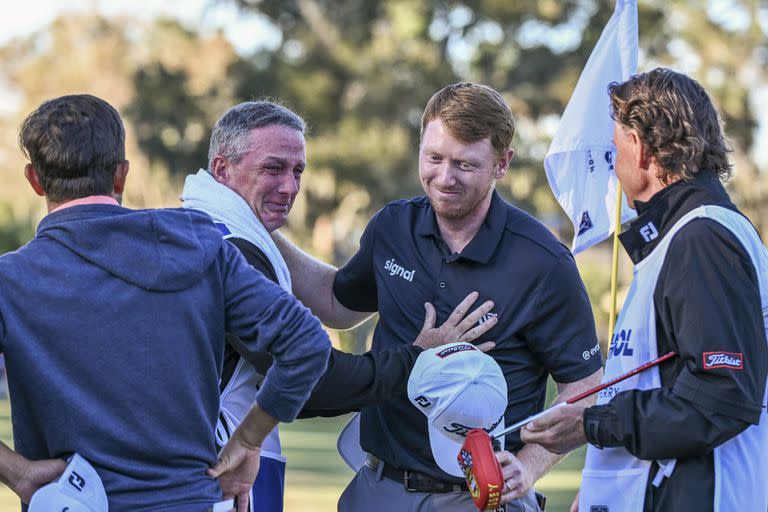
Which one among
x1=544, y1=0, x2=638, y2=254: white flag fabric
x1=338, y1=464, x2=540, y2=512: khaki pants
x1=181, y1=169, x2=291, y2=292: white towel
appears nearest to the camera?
x1=181, y1=169, x2=291, y2=292: white towel

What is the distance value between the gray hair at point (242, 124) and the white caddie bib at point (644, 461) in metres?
1.50

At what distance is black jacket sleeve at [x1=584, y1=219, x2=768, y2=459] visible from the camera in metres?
3.43

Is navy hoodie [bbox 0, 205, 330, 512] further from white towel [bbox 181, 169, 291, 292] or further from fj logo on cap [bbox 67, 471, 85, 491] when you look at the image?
white towel [bbox 181, 169, 291, 292]

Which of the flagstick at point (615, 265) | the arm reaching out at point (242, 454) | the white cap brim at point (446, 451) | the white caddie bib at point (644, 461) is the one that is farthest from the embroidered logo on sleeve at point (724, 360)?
the arm reaching out at point (242, 454)

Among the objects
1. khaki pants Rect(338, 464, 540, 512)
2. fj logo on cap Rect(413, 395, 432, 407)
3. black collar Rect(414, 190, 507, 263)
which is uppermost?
black collar Rect(414, 190, 507, 263)

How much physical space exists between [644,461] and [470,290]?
100cm

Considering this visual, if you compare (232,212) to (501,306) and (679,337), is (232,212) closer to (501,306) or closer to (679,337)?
(501,306)

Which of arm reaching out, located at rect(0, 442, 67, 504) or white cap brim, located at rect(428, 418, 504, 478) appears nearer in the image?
arm reaching out, located at rect(0, 442, 67, 504)

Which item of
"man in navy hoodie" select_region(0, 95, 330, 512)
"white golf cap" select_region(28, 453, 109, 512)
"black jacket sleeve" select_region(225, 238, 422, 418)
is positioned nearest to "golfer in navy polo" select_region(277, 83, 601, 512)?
"black jacket sleeve" select_region(225, 238, 422, 418)

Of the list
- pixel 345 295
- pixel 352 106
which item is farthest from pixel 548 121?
pixel 345 295

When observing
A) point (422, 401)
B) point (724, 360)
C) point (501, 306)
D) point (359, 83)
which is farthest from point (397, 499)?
point (359, 83)

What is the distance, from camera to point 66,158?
3.32 metres

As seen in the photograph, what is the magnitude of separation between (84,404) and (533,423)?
142 centimetres

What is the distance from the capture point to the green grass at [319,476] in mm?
9875
